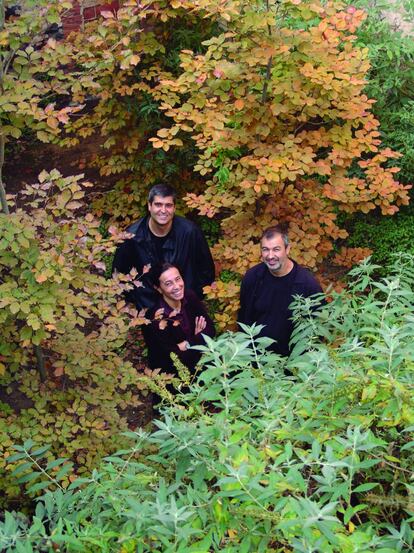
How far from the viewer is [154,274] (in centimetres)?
543

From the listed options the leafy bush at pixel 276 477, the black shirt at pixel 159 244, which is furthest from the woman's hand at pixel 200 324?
the leafy bush at pixel 276 477

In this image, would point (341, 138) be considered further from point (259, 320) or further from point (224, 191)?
point (259, 320)

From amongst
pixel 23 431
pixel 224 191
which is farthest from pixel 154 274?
pixel 23 431

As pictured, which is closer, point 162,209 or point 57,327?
point 57,327

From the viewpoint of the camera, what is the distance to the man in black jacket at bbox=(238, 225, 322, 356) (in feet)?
15.1

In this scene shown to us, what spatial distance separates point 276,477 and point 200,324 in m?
2.86

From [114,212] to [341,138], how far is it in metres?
2.93

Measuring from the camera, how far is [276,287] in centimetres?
476

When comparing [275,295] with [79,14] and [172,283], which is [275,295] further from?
[79,14]

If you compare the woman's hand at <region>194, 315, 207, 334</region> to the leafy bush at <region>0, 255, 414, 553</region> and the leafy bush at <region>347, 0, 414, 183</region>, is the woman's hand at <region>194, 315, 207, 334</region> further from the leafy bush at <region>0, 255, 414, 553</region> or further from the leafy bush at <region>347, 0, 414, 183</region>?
the leafy bush at <region>347, 0, 414, 183</region>

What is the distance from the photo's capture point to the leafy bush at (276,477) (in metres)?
2.10

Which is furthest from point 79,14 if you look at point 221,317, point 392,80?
point 221,317

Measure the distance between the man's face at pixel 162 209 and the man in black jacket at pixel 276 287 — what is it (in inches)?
31.3

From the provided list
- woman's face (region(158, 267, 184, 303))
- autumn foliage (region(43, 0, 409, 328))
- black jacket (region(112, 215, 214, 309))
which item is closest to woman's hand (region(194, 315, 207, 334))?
woman's face (region(158, 267, 184, 303))
